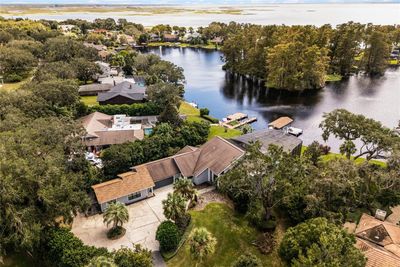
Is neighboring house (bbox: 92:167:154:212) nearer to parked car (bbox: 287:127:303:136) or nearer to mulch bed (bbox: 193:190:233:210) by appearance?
mulch bed (bbox: 193:190:233:210)

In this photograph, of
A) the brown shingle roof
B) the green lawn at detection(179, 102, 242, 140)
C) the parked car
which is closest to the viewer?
the brown shingle roof

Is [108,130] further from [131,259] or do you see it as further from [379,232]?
[379,232]

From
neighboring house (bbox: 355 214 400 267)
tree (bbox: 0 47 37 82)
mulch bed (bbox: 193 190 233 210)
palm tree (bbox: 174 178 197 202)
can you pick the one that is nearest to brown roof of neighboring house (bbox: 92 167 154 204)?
palm tree (bbox: 174 178 197 202)

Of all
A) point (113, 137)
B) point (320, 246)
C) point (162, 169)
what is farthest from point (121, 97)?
point (320, 246)

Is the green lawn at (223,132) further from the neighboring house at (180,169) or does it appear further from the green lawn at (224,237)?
the green lawn at (224,237)

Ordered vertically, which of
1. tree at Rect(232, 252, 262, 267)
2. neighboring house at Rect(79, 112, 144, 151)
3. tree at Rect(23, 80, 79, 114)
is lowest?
neighboring house at Rect(79, 112, 144, 151)

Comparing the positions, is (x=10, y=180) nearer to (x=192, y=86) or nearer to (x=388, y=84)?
(x=192, y=86)
